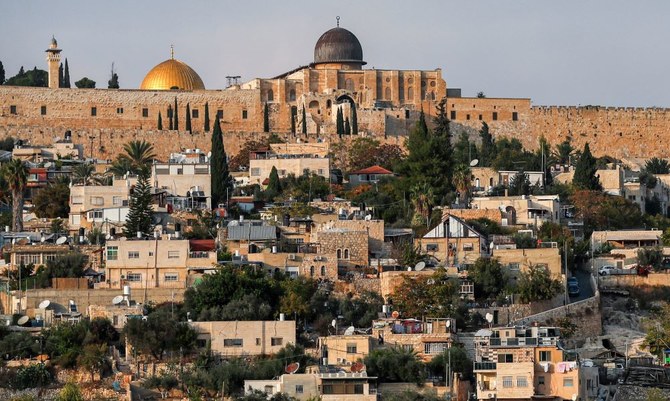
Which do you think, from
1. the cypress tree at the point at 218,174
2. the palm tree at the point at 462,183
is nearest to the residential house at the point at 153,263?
the cypress tree at the point at 218,174

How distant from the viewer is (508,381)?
135 ft

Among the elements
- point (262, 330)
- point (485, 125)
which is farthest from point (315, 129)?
point (262, 330)

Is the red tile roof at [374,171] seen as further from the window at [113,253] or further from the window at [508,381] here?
the window at [508,381]

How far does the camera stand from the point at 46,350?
4400 cm

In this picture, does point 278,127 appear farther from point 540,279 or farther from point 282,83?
point 540,279

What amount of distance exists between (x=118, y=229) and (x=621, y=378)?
16.3m

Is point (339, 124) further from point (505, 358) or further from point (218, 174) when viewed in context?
point (505, 358)

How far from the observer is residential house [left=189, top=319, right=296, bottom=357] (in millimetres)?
44281

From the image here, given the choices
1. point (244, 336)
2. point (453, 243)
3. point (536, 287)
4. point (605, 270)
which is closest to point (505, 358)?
point (244, 336)

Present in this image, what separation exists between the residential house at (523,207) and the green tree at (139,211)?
30.0 feet

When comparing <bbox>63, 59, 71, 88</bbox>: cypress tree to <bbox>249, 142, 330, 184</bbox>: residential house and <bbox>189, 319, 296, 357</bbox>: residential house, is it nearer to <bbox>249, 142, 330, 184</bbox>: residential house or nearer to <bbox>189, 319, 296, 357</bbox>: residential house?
<bbox>249, 142, 330, 184</bbox>: residential house

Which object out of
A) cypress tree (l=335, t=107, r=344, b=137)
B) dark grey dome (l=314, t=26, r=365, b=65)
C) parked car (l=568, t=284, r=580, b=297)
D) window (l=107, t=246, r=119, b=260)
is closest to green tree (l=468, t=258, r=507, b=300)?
parked car (l=568, t=284, r=580, b=297)

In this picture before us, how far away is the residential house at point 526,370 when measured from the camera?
134 ft

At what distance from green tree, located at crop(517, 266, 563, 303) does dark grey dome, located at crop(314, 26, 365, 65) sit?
28232 millimetres
